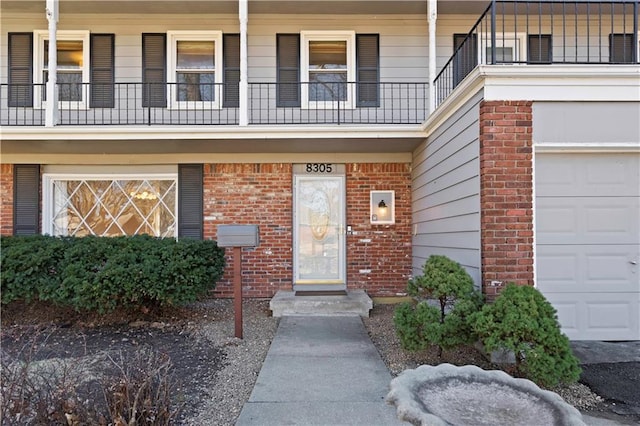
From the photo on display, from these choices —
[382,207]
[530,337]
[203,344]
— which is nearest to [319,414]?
[530,337]

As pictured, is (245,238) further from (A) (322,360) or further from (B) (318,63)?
(B) (318,63)

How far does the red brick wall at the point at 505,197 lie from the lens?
4.38 metres

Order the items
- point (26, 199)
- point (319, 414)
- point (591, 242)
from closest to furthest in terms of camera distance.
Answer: point (319, 414), point (591, 242), point (26, 199)

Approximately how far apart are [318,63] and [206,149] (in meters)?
2.66

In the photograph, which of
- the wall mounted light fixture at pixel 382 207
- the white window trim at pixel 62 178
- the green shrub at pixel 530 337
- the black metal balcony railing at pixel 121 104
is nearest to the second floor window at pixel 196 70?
the black metal balcony railing at pixel 121 104

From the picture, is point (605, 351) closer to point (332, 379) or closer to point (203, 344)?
point (332, 379)

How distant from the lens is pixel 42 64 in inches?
309

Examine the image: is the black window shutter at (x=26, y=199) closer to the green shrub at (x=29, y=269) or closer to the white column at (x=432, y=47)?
the green shrub at (x=29, y=269)

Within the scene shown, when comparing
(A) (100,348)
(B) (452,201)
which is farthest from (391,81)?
(A) (100,348)

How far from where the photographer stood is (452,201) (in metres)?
5.47

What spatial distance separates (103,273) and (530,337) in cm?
518

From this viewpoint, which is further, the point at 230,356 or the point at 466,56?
the point at 466,56

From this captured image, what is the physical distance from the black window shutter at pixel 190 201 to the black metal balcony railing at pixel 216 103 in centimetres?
90

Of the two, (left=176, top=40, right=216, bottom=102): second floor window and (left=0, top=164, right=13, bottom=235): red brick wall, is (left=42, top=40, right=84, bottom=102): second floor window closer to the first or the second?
(left=0, top=164, right=13, bottom=235): red brick wall
